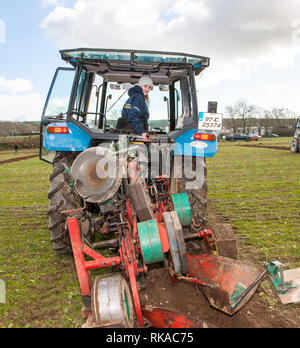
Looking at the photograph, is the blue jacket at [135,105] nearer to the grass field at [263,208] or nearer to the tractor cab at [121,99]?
the tractor cab at [121,99]

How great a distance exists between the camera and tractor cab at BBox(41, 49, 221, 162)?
383 centimetres

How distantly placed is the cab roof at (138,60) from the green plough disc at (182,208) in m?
1.82

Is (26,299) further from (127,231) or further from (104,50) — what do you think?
(104,50)

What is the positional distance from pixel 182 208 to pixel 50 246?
2201mm

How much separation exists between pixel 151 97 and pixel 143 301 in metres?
3.26

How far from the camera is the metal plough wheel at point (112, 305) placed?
2234mm

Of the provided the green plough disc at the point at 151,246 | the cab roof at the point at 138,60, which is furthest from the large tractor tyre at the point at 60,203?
the cab roof at the point at 138,60

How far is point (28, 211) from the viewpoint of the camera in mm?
6531

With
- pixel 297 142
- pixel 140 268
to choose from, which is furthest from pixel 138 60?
pixel 297 142

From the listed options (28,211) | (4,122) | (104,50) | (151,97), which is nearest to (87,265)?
(104,50)

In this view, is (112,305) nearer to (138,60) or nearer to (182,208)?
(182,208)

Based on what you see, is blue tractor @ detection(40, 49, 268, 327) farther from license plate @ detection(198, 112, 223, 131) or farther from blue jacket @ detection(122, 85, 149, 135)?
blue jacket @ detection(122, 85, 149, 135)

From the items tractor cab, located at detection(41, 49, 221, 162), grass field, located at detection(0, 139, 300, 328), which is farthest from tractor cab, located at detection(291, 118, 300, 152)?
tractor cab, located at detection(41, 49, 221, 162)
